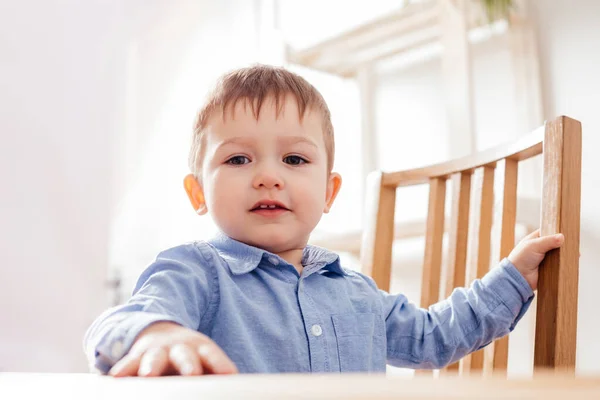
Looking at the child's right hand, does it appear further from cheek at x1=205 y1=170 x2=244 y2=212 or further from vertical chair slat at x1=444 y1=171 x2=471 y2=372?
vertical chair slat at x1=444 y1=171 x2=471 y2=372

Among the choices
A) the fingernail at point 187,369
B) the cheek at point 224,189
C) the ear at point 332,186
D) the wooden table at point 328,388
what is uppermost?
the ear at point 332,186

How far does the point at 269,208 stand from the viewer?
0.79 metres

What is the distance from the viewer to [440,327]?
84 cm

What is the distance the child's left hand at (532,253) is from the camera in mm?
681

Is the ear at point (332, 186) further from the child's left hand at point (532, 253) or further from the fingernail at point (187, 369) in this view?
the fingernail at point (187, 369)

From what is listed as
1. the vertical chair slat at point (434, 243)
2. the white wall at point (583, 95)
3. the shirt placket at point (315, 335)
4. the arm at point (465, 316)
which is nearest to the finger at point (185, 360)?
the shirt placket at point (315, 335)

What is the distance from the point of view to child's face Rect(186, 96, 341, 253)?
77 centimetres

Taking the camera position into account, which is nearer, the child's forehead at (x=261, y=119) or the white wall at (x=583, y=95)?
the child's forehead at (x=261, y=119)

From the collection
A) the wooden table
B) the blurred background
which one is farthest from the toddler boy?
the blurred background

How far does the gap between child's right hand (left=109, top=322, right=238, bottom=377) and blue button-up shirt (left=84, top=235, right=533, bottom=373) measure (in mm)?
172

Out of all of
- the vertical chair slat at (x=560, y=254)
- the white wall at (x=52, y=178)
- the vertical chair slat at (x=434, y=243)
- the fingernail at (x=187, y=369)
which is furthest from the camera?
the white wall at (x=52, y=178)

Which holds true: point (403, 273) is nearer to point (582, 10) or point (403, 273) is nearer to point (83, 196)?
point (582, 10)

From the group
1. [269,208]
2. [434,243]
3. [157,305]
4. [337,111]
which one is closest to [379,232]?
[434,243]

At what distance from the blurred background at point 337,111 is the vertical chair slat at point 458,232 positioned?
442 millimetres
